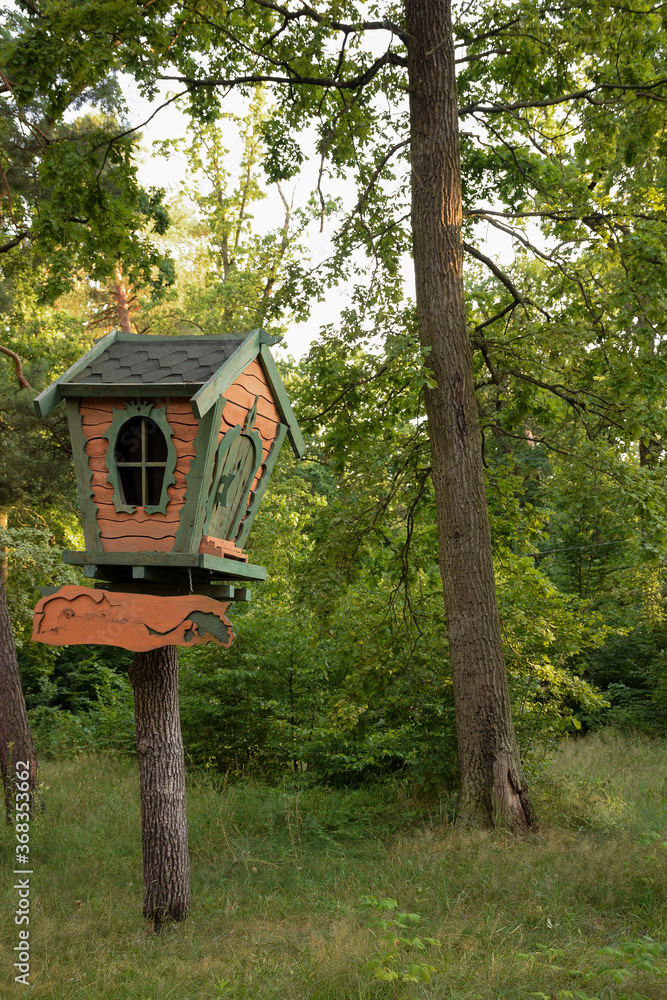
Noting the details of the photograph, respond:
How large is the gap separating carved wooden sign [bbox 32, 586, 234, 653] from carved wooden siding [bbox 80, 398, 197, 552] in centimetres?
26

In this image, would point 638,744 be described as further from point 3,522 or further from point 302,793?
point 3,522

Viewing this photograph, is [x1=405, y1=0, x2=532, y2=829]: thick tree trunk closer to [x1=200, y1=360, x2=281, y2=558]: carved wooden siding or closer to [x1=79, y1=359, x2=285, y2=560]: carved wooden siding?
[x1=200, y1=360, x2=281, y2=558]: carved wooden siding

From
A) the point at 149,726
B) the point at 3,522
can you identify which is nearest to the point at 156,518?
the point at 149,726

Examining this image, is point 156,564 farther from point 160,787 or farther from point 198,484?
point 160,787

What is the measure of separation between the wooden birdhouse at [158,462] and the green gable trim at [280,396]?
104 mm

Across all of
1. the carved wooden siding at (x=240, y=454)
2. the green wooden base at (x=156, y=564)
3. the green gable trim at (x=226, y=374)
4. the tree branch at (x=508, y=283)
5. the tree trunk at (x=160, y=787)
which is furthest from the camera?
the tree branch at (x=508, y=283)

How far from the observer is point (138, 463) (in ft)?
12.2

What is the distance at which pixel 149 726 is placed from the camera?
189 inches

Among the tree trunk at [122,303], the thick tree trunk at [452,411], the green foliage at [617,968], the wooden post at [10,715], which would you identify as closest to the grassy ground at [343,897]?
the green foliage at [617,968]

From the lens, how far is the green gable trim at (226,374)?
11.2 feet

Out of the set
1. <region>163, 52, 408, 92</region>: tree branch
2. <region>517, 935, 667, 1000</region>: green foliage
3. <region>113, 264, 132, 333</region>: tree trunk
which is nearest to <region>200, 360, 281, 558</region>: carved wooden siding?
<region>517, 935, 667, 1000</region>: green foliage

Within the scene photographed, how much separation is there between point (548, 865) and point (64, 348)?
11.4m

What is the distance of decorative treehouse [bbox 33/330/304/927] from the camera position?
3609 mm

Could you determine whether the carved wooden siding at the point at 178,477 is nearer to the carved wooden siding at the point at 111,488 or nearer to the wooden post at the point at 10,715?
the carved wooden siding at the point at 111,488
